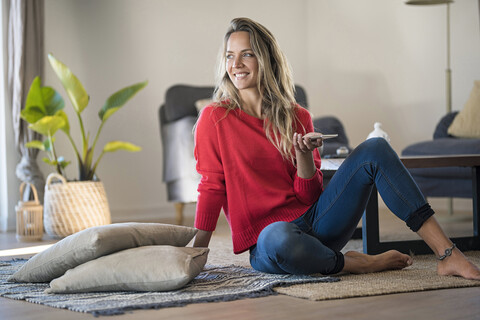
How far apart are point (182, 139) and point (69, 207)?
31.9 inches

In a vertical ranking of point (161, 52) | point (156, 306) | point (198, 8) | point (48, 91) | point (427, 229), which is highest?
point (198, 8)

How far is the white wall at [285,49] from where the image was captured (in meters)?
4.59

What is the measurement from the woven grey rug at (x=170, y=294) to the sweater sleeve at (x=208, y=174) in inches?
6.7

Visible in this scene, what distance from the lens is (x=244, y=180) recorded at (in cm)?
203

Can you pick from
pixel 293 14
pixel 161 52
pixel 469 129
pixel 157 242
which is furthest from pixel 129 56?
pixel 157 242

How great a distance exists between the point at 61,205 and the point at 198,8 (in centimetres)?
209

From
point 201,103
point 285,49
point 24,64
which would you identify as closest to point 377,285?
point 201,103

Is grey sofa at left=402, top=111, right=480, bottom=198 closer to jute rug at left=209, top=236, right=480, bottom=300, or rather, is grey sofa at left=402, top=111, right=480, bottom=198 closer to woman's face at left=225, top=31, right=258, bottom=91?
jute rug at left=209, top=236, right=480, bottom=300

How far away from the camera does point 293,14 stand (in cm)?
554

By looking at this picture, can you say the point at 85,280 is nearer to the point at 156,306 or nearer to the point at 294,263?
the point at 156,306

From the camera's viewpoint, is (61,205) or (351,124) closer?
(61,205)

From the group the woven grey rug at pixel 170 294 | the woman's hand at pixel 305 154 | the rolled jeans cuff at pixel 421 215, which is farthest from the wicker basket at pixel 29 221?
the rolled jeans cuff at pixel 421 215

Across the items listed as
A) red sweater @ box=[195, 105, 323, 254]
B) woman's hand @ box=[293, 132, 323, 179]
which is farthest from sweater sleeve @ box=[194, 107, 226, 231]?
woman's hand @ box=[293, 132, 323, 179]

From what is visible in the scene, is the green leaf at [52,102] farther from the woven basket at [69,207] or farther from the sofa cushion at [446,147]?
the sofa cushion at [446,147]
